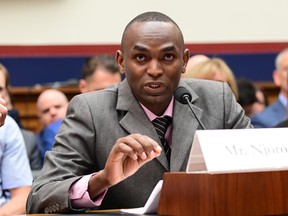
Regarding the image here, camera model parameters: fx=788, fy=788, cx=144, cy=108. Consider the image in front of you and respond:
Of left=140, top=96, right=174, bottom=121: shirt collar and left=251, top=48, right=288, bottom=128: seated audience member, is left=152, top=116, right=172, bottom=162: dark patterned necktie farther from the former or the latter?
left=251, top=48, right=288, bottom=128: seated audience member

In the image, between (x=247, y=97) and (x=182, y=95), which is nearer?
(x=182, y=95)

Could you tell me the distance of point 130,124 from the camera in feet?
8.93

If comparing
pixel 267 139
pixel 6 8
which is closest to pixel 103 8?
pixel 6 8

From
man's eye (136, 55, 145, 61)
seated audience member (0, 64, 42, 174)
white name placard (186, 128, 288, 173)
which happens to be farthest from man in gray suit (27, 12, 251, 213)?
seated audience member (0, 64, 42, 174)

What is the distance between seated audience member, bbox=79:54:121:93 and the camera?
5.01 meters

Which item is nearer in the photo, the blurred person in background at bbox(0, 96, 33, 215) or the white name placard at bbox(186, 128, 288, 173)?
the white name placard at bbox(186, 128, 288, 173)

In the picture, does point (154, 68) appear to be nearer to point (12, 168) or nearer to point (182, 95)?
point (182, 95)

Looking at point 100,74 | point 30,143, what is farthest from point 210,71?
point 30,143

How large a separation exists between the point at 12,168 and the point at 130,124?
3.28 feet

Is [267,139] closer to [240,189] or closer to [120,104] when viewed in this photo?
[240,189]

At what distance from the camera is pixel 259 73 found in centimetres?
686

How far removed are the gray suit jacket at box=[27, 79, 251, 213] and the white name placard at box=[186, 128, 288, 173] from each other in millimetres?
469

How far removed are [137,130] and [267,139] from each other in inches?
22.8

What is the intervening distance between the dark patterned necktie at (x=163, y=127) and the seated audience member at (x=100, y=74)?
2.21m
